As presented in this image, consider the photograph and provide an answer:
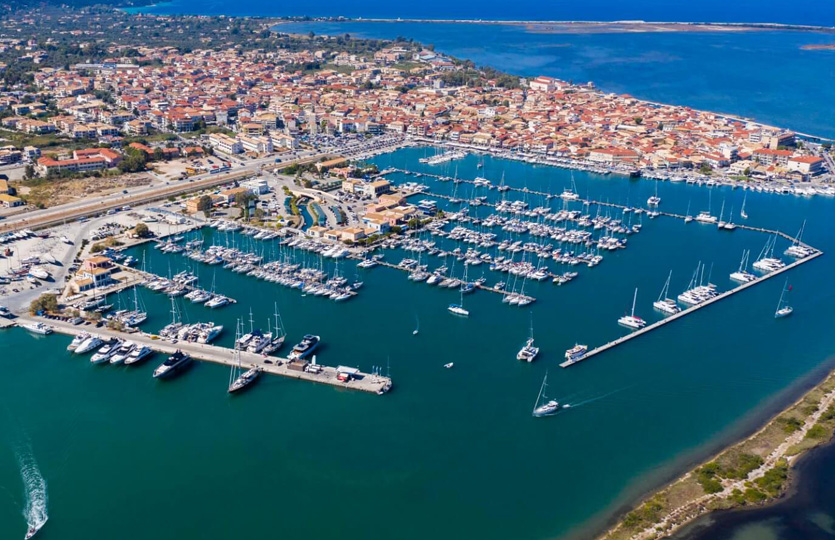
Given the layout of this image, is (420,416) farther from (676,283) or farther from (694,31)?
(694,31)

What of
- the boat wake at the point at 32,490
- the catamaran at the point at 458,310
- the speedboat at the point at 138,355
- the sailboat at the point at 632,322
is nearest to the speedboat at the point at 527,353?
the catamaran at the point at 458,310

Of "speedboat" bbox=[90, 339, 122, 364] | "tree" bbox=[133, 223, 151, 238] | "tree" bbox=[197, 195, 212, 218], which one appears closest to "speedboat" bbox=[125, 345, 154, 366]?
"speedboat" bbox=[90, 339, 122, 364]

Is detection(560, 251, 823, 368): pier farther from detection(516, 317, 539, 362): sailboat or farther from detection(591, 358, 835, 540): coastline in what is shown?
detection(591, 358, 835, 540): coastline

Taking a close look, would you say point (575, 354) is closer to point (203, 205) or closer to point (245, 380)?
point (245, 380)

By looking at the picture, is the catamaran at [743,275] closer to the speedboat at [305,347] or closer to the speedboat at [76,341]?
the speedboat at [305,347]

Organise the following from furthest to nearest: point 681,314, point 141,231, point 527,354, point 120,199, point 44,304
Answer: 1. point 120,199
2. point 141,231
3. point 681,314
4. point 44,304
5. point 527,354

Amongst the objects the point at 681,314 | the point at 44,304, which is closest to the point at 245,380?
the point at 44,304

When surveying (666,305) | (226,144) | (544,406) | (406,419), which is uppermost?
(666,305)
